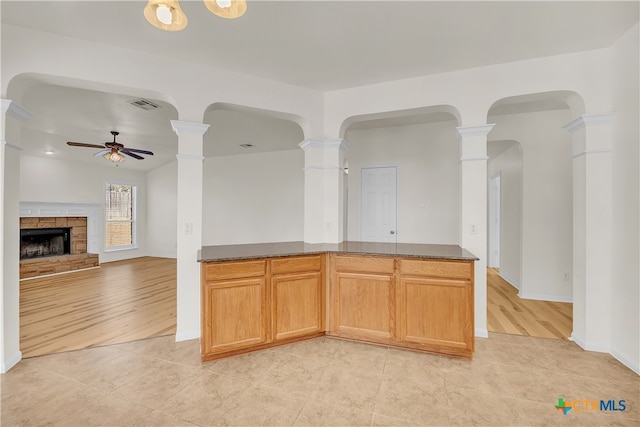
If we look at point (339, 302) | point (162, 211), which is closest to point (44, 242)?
point (162, 211)

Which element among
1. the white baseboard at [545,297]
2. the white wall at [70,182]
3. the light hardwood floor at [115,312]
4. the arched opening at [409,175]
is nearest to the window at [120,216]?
the white wall at [70,182]

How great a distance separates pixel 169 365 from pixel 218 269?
2.95ft

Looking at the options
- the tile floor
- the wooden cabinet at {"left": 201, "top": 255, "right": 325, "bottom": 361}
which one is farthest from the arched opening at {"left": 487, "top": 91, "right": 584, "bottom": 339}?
the wooden cabinet at {"left": 201, "top": 255, "right": 325, "bottom": 361}

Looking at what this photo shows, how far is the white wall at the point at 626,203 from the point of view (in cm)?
241

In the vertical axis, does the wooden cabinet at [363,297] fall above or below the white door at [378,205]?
below

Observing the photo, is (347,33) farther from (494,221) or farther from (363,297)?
(494,221)

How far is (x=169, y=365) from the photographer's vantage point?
8.13ft

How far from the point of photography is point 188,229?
9.80ft

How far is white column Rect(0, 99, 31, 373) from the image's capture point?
2.36 metres

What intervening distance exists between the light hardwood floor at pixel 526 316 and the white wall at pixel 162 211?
7.82m

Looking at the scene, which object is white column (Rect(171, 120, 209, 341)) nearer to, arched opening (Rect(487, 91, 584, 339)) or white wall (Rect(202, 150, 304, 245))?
white wall (Rect(202, 150, 304, 245))

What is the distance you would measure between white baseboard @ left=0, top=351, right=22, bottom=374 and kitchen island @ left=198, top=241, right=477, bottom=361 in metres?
1.56

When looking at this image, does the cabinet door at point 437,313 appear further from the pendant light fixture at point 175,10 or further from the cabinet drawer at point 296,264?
the pendant light fixture at point 175,10

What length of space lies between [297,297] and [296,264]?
1.08ft
